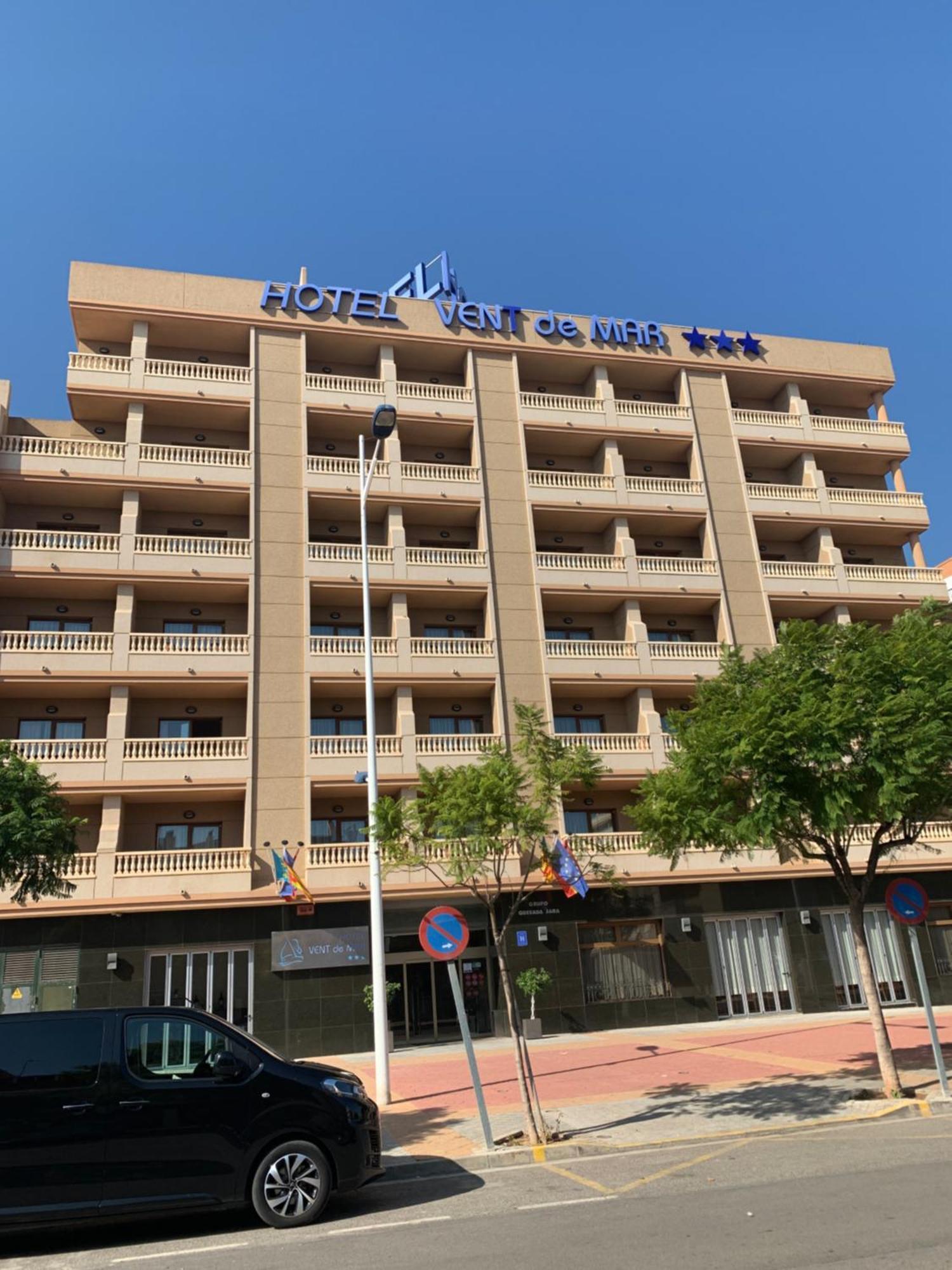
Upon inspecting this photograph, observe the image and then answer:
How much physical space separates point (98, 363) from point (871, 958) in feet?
101

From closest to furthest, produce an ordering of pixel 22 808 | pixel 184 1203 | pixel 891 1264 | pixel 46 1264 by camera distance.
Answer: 1. pixel 891 1264
2. pixel 46 1264
3. pixel 184 1203
4. pixel 22 808

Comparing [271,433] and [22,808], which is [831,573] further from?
[22,808]

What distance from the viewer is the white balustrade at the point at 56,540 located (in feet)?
86.6

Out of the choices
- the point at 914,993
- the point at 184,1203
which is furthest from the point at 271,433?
the point at 914,993

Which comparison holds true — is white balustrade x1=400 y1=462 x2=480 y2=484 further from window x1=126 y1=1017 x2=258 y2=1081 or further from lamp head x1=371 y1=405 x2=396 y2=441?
window x1=126 y1=1017 x2=258 y2=1081

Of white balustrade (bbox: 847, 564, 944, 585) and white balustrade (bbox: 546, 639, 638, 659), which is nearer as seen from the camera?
white balustrade (bbox: 546, 639, 638, 659)

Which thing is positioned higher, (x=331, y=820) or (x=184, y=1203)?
(x=331, y=820)

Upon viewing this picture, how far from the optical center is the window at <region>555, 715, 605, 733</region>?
98.5 ft

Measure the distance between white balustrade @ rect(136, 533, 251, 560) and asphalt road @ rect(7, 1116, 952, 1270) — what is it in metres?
21.1

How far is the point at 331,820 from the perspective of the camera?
26.9m

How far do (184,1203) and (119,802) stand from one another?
60.8ft

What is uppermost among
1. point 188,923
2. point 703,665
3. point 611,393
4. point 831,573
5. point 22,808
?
point 611,393

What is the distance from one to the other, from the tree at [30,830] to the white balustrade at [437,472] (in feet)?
55.4

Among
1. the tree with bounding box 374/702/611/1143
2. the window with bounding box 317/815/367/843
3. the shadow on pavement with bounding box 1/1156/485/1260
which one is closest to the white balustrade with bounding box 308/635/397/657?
the window with bounding box 317/815/367/843
